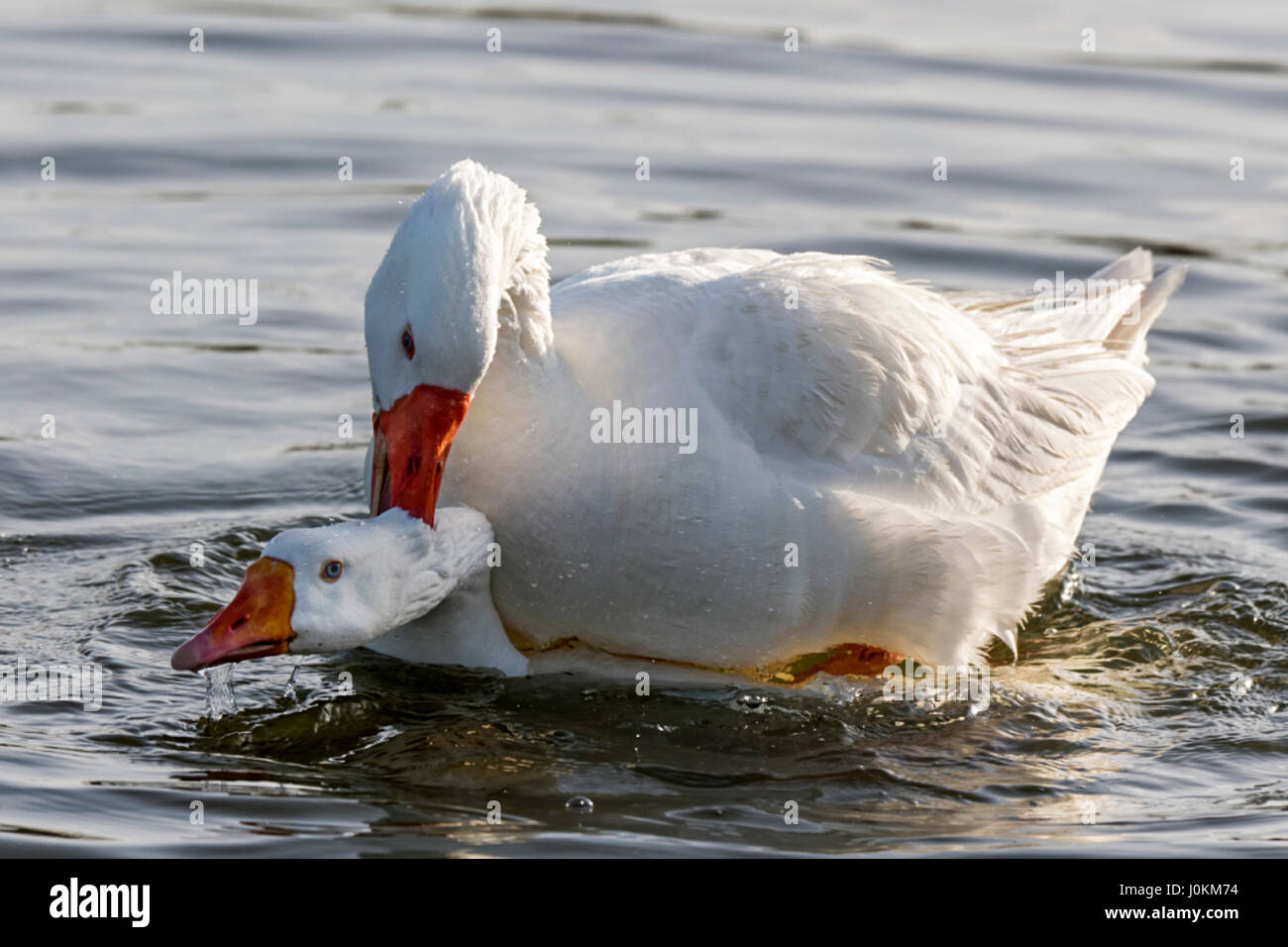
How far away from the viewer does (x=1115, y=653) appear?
8945 mm

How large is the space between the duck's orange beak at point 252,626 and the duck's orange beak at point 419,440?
56cm

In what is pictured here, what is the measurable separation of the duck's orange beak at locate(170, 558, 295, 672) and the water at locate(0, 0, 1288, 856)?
449mm

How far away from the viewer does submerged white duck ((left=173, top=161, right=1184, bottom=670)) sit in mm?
7258

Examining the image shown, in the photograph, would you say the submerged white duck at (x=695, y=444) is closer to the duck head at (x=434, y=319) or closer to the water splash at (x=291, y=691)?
the duck head at (x=434, y=319)

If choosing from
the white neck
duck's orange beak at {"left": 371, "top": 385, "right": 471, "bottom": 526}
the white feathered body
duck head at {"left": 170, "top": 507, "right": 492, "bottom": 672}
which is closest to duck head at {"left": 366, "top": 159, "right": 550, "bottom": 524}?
duck's orange beak at {"left": 371, "top": 385, "right": 471, "bottom": 526}

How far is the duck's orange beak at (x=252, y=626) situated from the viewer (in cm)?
692

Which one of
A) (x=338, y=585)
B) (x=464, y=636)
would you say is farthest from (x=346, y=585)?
(x=464, y=636)

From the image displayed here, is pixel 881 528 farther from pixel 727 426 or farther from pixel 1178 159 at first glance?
pixel 1178 159

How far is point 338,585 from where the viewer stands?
7.12 metres

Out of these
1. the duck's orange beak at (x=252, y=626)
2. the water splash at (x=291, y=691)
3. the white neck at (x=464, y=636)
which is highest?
the duck's orange beak at (x=252, y=626)

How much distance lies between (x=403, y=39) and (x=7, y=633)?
11364mm

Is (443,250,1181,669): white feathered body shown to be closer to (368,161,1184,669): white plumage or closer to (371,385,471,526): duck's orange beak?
(368,161,1184,669): white plumage

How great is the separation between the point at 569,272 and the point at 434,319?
6339 mm

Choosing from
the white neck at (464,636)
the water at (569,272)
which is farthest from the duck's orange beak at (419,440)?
the water at (569,272)
